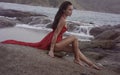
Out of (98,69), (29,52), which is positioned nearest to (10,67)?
(29,52)

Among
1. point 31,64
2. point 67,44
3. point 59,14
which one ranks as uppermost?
point 59,14

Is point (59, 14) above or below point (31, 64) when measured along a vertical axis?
above

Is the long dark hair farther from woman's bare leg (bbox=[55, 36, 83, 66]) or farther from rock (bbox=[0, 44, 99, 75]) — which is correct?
rock (bbox=[0, 44, 99, 75])

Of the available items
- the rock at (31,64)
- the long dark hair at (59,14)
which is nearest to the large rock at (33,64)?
the rock at (31,64)

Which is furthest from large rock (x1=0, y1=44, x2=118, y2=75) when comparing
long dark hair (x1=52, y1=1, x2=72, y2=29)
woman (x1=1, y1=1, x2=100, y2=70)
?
long dark hair (x1=52, y1=1, x2=72, y2=29)

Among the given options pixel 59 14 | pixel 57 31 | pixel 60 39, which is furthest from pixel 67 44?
pixel 59 14

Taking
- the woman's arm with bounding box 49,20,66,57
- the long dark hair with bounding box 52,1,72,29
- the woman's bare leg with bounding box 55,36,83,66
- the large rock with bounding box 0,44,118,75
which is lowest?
the large rock with bounding box 0,44,118,75

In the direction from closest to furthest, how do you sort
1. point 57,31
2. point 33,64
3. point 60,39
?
point 33,64 → point 57,31 → point 60,39

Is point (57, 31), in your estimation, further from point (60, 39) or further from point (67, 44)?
point (67, 44)

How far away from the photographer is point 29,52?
22.2 feet

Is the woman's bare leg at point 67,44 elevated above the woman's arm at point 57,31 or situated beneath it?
situated beneath

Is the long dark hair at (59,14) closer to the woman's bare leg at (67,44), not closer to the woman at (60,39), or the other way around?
the woman at (60,39)

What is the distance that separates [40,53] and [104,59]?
5189 mm

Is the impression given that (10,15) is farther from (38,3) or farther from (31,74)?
(38,3)
